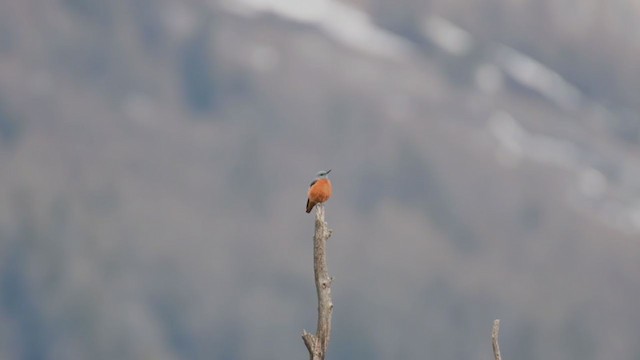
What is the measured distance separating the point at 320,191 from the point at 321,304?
4.28 meters

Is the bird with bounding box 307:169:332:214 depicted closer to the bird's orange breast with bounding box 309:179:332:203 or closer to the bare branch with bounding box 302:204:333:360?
→ the bird's orange breast with bounding box 309:179:332:203

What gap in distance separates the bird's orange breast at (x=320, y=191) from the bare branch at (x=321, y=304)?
2.00 metres

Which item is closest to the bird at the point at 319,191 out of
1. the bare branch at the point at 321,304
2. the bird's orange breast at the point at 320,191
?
the bird's orange breast at the point at 320,191

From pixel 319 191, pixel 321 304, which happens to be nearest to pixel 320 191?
pixel 319 191

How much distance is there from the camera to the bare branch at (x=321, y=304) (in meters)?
34.6

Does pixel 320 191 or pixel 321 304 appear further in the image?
pixel 320 191

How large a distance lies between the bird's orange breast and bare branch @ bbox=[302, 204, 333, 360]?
6.57 ft

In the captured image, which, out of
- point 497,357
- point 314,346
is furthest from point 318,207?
point 497,357

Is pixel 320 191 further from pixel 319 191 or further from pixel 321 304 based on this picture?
pixel 321 304

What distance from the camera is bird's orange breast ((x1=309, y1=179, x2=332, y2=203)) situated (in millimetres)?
38469

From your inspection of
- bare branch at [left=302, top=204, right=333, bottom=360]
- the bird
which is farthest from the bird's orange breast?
bare branch at [left=302, top=204, right=333, bottom=360]

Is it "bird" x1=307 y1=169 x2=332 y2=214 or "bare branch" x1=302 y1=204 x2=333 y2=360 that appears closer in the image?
"bare branch" x1=302 y1=204 x2=333 y2=360

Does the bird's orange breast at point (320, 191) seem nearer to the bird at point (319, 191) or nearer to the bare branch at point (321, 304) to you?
the bird at point (319, 191)

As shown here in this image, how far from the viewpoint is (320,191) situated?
126 ft
